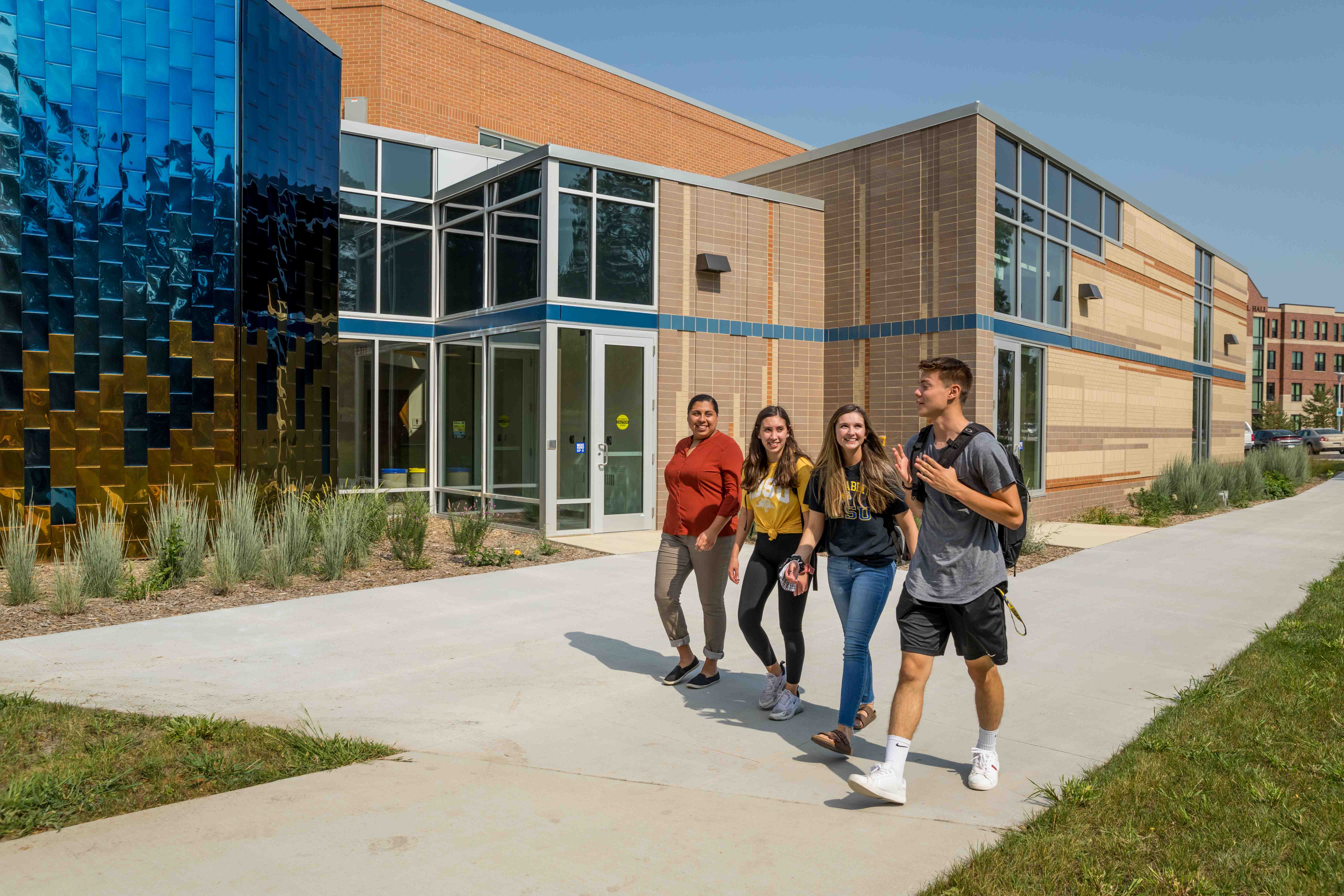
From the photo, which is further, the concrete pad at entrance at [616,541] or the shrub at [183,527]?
the concrete pad at entrance at [616,541]

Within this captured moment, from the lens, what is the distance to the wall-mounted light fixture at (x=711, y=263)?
1488 cm

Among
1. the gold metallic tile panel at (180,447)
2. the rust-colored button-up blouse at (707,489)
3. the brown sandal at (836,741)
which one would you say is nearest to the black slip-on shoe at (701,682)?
the rust-colored button-up blouse at (707,489)

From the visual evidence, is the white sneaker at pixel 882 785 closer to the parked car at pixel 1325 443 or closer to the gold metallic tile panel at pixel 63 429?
the gold metallic tile panel at pixel 63 429

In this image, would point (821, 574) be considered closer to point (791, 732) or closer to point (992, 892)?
point (791, 732)

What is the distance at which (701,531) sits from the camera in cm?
588

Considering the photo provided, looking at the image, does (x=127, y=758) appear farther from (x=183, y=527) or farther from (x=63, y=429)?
(x=63, y=429)

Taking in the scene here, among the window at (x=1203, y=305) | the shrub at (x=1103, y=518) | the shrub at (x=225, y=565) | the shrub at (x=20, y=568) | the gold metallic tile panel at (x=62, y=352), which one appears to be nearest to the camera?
the shrub at (x=20, y=568)

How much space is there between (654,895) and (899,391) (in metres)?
12.9

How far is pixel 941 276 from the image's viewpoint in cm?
1477

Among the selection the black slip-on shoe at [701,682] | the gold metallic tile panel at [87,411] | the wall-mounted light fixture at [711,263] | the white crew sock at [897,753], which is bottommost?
the black slip-on shoe at [701,682]

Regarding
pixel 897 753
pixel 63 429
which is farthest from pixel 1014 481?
pixel 63 429

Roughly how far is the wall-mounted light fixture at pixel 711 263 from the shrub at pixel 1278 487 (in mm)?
14127

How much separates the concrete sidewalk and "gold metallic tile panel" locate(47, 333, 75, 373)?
3915 millimetres

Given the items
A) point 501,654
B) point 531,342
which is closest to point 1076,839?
point 501,654
